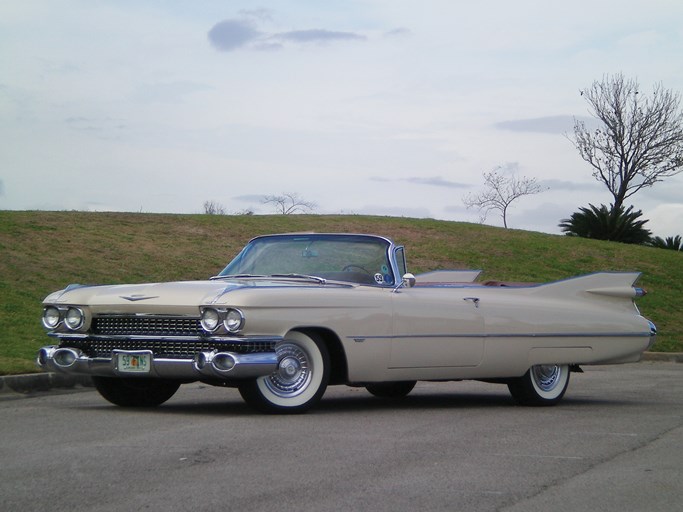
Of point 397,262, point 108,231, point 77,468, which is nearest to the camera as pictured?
point 77,468

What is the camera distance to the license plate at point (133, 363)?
841cm

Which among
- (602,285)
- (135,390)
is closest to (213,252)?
(602,285)

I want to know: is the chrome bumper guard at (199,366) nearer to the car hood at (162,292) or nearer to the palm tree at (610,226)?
the car hood at (162,292)

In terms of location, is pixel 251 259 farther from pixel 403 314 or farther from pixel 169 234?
pixel 169 234

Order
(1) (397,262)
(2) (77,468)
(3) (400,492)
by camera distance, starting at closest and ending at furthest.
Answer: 1. (3) (400,492)
2. (2) (77,468)
3. (1) (397,262)

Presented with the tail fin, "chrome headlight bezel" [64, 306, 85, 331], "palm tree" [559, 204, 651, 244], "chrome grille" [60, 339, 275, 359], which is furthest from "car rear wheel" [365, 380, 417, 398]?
"palm tree" [559, 204, 651, 244]

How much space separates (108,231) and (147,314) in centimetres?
1934

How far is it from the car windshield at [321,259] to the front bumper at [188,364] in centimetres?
138

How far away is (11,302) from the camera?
18344 mm

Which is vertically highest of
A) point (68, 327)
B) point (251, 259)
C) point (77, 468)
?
point (251, 259)

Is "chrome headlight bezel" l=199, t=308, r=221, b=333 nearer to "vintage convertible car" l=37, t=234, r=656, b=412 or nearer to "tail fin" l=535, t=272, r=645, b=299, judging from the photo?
"vintage convertible car" l=37, t=234, r=656, b=412

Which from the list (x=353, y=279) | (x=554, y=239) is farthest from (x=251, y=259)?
(x=554, y=239)

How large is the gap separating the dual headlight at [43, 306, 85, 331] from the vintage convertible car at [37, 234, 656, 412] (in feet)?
0.04

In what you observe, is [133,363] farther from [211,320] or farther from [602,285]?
[602,285]
